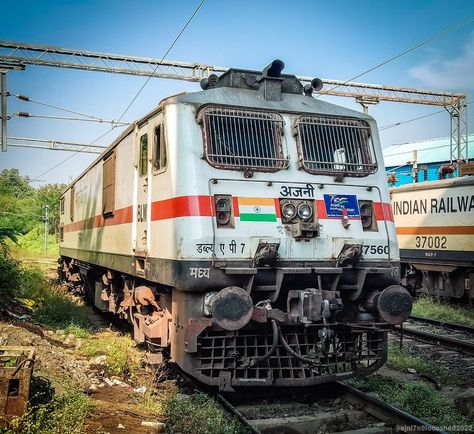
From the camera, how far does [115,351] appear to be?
8.55 metres

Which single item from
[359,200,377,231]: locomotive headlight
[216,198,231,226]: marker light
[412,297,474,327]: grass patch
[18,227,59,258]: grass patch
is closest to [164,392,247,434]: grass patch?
→ [216,198,231,226]: marker light

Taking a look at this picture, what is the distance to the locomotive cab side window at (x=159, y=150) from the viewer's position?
22.0 feet

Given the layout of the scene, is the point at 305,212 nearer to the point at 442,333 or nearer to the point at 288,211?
the point at 288,211

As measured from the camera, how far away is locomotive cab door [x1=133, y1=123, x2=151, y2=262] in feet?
24.0

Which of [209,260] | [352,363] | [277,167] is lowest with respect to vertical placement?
[352,363]

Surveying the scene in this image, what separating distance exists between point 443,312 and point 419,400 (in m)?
7.77

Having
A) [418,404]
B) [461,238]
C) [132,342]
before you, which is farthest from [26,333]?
[461,238]

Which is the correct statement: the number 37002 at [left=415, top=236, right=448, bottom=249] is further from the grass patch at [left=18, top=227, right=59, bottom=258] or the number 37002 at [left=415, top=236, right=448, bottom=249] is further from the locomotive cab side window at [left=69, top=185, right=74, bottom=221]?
the grass patch at [left=18, top=227, right=59, bottom=258]

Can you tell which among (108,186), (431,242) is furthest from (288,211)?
(431,242)

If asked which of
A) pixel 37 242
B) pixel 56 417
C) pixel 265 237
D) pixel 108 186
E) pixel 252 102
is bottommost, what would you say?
pixel 56 417

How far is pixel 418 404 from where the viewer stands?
6078mm

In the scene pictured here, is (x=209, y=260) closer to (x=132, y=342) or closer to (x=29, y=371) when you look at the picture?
(x=29, y=371)

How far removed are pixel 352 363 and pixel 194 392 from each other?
6.42 ft

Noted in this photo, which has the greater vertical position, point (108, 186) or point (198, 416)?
point (108, 186)
